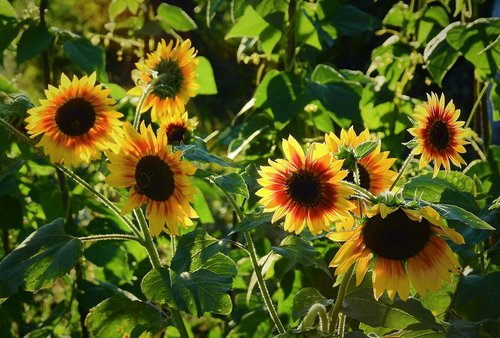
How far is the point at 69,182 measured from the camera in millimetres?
1798

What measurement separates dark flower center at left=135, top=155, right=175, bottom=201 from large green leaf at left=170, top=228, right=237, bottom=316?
8cm

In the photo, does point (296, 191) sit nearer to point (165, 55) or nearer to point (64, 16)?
point (165, 55)

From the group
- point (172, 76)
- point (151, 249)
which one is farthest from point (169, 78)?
point (151, 249)

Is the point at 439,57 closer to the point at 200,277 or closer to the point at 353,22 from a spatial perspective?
the point at 353,22

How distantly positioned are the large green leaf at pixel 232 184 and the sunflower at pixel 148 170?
0.03 metres

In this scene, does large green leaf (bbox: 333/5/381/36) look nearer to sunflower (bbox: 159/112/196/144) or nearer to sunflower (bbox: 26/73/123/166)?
sunflower (bbox: 159/112/196/144)

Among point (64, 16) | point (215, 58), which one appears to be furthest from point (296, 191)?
point (215, 58)

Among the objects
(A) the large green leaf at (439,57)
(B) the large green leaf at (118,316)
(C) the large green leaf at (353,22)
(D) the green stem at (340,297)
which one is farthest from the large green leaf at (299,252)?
(C) the large green leaf at (353,22)

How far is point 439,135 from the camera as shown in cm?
110

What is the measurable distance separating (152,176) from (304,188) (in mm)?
194

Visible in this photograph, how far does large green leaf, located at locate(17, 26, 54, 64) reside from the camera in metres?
1.63

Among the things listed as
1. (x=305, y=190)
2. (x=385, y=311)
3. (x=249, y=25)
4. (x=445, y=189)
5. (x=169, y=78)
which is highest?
(x=249, y=25)

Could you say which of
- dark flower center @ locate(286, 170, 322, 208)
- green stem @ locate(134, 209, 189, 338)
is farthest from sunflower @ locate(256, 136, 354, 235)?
green stem @ locate(134, 209, 189, 338)

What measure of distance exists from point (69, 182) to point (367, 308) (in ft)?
3.03
